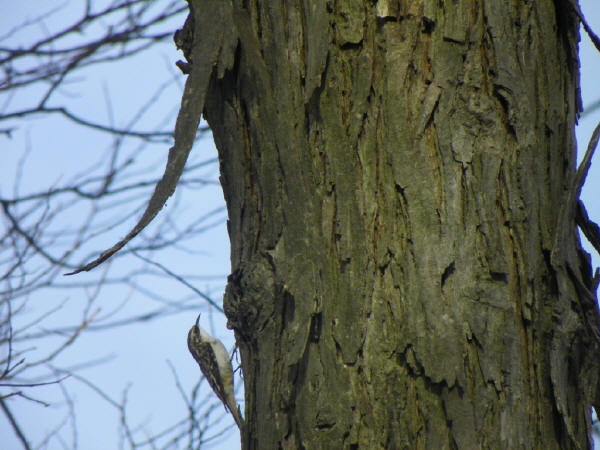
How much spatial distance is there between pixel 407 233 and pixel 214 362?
2.44 metres

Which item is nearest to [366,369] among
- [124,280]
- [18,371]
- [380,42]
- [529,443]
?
[529,443]

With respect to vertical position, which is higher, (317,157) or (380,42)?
(380,42)

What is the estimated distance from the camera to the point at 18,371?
3.51 metres

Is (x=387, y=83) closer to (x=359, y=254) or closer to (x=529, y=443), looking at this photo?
(x=359, y=254)

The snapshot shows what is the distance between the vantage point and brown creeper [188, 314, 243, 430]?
3.28 meters

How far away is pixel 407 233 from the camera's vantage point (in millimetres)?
1269

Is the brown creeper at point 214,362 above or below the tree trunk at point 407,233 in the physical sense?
above

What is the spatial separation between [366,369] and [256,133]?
1.61 feet

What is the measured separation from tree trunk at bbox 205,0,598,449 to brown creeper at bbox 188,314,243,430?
197 centimetres

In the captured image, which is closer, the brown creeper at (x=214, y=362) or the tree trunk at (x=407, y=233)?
the tree trunk at (x=407, y=233)

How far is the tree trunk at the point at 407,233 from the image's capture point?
1223 millimetres

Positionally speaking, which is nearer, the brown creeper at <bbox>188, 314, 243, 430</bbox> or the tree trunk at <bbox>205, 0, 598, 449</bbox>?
the tree trunk at <bbox>205, 0, 598, 449</bbox>

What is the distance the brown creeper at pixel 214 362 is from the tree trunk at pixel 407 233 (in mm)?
1971

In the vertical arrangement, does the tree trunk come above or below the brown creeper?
below
